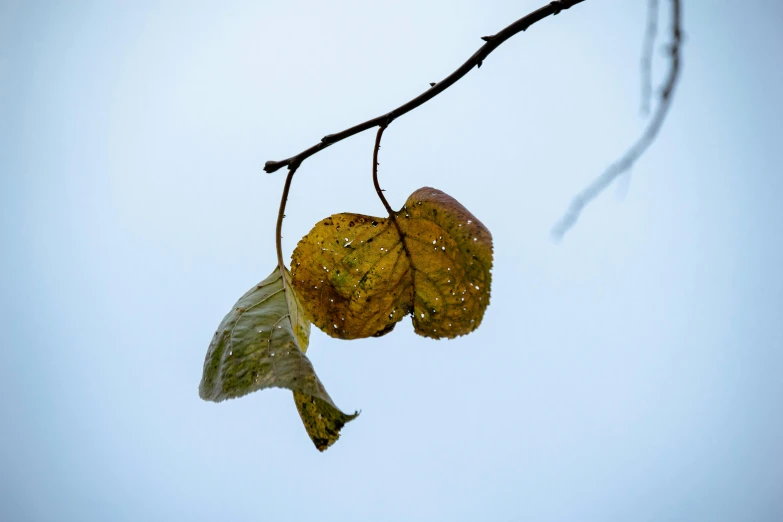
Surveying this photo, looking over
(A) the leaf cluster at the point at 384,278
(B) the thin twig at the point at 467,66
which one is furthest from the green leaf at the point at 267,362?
(B) the thin twig at the point at 467,66

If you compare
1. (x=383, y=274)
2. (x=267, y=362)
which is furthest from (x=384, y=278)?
(x=267, y=362)

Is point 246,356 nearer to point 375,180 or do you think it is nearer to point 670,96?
point 375,180

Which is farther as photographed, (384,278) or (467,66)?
(384,278)

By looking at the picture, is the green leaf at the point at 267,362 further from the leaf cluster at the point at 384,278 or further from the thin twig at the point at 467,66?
the thin twig at the point at 467,66

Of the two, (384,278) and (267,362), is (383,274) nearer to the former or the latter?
(384,278)

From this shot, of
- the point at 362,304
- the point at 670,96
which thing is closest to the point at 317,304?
the point at 362,304
